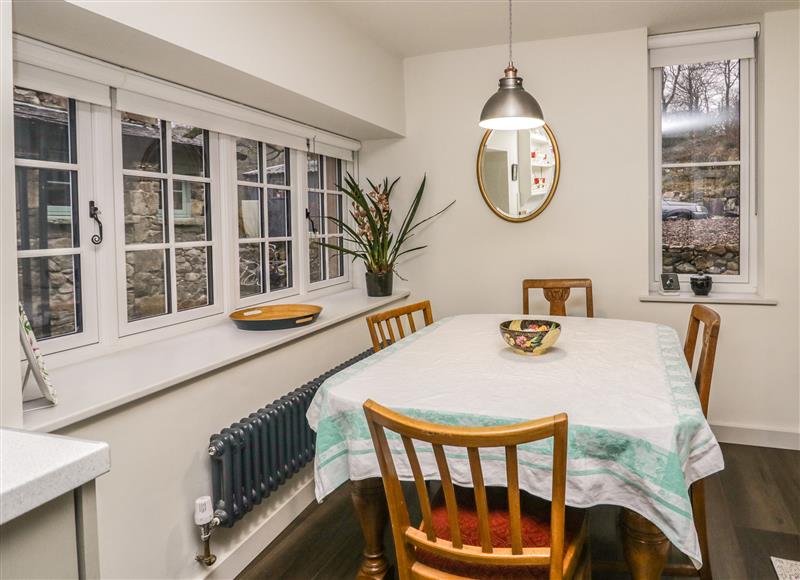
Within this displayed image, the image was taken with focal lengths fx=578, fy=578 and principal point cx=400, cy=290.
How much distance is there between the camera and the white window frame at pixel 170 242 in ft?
6.94

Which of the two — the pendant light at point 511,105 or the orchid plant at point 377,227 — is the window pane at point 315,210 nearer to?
the orchid plant at point 377,227

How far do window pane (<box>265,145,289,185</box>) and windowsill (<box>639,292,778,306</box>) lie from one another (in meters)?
2.22

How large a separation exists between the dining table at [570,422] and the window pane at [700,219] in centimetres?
164

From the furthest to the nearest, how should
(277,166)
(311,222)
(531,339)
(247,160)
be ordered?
(311,222), (277,166), (247,160), (531,339)

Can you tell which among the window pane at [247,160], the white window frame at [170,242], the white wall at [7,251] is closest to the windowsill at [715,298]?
the window pane at [247,160]

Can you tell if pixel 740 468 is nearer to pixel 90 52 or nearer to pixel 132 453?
pixel 132 453

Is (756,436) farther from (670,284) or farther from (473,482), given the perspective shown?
(473,482)

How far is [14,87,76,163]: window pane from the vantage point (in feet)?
6.00

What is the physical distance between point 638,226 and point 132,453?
116 inches

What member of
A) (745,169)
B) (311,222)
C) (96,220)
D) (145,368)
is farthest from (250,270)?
(745,169)

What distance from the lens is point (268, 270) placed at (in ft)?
10.1

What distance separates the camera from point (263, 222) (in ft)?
9.97

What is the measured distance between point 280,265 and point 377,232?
70cm

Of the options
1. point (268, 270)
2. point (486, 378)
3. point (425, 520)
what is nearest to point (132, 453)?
point (425, 520)
